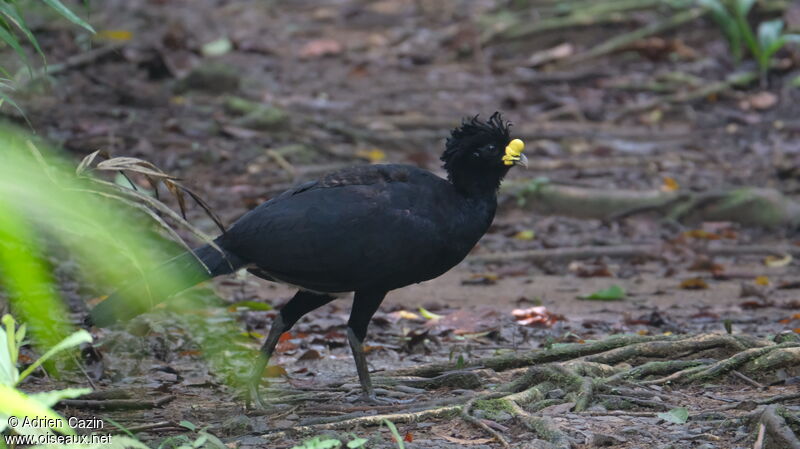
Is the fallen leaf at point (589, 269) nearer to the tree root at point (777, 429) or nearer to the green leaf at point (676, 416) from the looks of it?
the green leaf at point (676, 416)

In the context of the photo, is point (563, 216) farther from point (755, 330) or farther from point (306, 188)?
point (306, 188)

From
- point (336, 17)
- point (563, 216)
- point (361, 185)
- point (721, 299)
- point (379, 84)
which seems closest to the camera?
point (361, 185)

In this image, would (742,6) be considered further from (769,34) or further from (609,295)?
(609,295)

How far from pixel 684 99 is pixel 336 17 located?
17.9ft

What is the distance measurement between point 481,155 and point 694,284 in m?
2.76

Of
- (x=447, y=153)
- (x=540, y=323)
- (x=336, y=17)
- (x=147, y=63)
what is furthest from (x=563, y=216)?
(x=336, y=17)

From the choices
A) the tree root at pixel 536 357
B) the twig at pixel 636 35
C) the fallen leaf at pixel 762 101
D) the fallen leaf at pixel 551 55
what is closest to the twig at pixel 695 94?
the fallen leaf at pixel 762 101

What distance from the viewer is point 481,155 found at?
4.61 meters

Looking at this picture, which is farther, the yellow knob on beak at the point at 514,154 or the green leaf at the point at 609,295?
the green leaf at the point at 609,295

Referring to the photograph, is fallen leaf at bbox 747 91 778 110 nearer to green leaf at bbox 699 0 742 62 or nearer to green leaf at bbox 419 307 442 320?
green leaf at bbox 699 0 742 62

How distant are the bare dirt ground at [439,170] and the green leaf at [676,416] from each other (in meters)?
0.02

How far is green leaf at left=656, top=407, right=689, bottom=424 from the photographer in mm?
3537

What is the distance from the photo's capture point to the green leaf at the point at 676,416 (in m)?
3.54

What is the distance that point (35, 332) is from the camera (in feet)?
15.2
